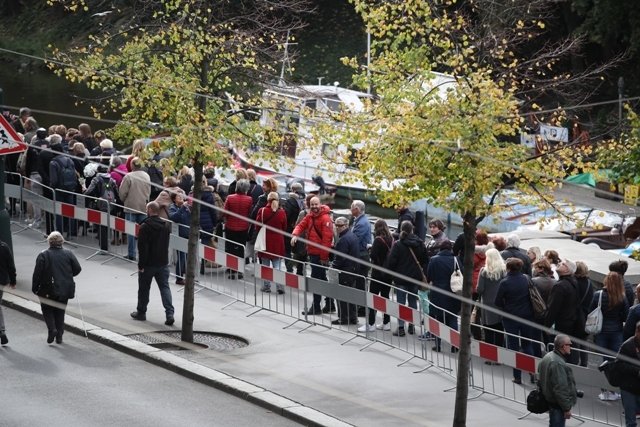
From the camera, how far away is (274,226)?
22109mm

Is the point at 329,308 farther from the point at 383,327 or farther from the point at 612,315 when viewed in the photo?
the point at 612,315

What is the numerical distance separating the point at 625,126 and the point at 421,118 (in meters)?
3.99

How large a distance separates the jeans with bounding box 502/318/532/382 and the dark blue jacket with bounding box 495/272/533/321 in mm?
153

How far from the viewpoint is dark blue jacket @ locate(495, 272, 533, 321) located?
1784 centimetres

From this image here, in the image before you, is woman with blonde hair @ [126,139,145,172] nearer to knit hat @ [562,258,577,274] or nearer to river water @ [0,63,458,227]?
knit hat @ [562,258,577,274]

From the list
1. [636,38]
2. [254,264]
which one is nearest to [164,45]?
[254,264]

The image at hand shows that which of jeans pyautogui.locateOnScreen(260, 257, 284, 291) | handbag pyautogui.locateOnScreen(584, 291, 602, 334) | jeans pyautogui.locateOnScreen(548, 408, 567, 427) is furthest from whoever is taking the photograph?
jeans pyautogui.locateOnScreen(260, 257, 284, 291)

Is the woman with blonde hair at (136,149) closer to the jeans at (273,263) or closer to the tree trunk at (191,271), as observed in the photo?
the tree trunk at (191,271)

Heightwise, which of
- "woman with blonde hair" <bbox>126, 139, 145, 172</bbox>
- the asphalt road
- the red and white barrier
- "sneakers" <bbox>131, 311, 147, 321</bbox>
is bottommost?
the asphalt road

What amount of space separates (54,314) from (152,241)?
6.48ft

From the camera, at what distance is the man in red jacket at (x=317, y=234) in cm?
2108

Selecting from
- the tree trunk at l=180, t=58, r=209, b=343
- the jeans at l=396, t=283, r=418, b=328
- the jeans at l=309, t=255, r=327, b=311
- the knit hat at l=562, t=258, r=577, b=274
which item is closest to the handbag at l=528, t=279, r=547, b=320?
the knit hat at l=562, t=258, r=577, b=274

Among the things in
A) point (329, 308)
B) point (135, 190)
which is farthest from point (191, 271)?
point (135, 190)

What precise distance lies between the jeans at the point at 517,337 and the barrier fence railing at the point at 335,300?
0.17 m
